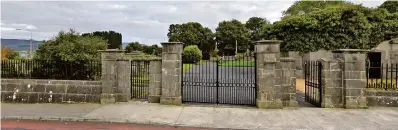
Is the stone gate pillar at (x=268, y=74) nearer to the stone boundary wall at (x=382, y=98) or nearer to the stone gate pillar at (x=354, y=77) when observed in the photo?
the stone gate pillar at (x=354, y=77)

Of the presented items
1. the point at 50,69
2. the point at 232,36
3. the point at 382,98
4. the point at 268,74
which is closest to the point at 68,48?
the point at 50,69

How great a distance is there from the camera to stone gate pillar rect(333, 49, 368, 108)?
9305mm

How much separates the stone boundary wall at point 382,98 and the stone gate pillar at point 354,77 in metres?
0.50

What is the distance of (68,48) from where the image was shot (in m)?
12.5

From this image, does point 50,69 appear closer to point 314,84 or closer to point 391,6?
point 314,84

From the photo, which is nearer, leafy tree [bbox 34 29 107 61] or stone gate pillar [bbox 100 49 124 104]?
stone gate pillar [bbox 100 49 124 104]

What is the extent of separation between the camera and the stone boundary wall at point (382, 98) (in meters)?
9.59

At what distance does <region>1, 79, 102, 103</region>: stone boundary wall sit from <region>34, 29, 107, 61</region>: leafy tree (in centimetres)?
229

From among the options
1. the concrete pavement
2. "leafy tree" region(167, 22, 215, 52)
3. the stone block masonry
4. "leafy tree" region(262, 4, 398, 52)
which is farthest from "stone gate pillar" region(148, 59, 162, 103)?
"leafy tree" region(167, 22, 215, 52)

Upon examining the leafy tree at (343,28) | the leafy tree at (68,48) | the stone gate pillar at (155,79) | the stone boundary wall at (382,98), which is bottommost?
the stone boundary wall at (382,98)

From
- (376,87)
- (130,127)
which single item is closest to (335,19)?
(376,87)

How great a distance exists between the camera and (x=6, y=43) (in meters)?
30.6

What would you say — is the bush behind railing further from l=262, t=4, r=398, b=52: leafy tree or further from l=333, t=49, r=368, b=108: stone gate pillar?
l=262, t=4, r=398, b=52: leafy tree

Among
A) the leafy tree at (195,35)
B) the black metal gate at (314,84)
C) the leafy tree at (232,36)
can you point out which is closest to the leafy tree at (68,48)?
the black metal gate at (314,84)
